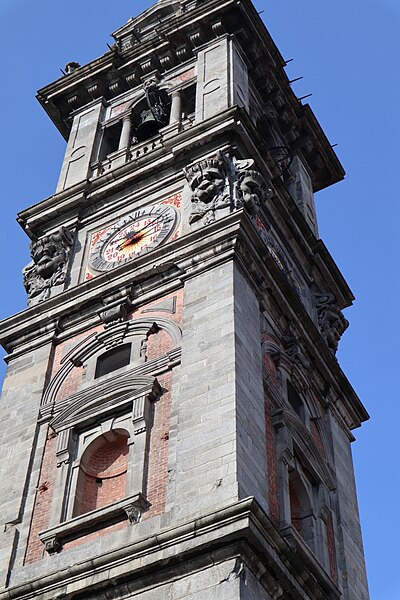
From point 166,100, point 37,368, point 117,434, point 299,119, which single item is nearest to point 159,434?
point 117,434

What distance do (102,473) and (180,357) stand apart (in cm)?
273

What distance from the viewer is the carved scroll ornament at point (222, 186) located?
27828 mm

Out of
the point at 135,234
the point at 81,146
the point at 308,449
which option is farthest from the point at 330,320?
the point at 81,146

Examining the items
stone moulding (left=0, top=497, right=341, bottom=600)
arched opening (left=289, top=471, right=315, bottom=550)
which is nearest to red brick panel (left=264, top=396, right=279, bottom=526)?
arched opening (left=289, top=471, right=315, bottom=550)

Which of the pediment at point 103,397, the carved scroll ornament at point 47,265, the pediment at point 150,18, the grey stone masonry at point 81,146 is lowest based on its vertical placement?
the pediment at point 103,397

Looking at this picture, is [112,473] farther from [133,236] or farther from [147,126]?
[147,126]

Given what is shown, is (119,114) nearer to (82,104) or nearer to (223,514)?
(82,104)

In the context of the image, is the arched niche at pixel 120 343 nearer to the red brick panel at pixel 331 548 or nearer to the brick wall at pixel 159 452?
the brick wall at pixel 159 452

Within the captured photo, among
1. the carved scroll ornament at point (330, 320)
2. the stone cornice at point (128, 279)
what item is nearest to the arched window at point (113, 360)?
the stone cornice at point (128, 279)

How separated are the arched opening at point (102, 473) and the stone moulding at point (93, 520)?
2.06 ft

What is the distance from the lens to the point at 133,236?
29.6 metres

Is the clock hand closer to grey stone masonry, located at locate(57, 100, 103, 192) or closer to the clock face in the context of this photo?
the clock face

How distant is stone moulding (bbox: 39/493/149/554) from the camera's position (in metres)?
21.4

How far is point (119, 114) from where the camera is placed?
3675cm
